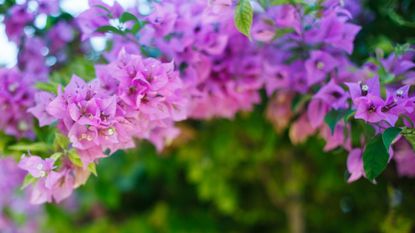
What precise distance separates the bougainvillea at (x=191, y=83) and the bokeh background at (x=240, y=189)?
22 centimetres

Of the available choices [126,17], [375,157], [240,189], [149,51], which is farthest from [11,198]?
[375,157]

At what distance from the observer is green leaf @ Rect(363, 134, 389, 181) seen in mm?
857

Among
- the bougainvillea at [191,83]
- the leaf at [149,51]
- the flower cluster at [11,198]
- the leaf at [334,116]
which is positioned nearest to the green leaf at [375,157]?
the bougainvillea at [191,83]

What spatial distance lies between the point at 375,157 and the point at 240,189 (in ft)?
4.03

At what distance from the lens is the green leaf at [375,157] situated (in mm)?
857

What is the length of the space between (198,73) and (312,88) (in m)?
0.29

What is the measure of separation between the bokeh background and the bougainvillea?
0.73 feet

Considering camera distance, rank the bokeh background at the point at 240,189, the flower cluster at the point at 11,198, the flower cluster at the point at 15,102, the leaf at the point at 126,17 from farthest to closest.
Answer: the flower cluster at the point at 11,198 → the bokeh background at the point at 240,189 → the flower cluster at the point at 15,102 → the leaf at the point at 126,17

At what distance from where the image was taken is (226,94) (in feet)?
4.04

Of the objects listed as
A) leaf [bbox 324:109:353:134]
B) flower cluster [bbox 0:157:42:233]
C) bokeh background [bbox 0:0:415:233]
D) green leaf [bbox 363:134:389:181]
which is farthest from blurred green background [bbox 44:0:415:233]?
green leaf [bbox 363:134:389:181]

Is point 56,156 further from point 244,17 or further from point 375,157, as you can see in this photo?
point 375,157

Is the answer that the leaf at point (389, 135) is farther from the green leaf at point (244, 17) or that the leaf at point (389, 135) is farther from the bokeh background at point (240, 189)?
the bokeh background at point (240, 189)

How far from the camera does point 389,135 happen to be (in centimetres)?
82

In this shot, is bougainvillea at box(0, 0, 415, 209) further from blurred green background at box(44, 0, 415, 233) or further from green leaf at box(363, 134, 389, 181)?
blurred green background at box(44, 0, 415, 233)
